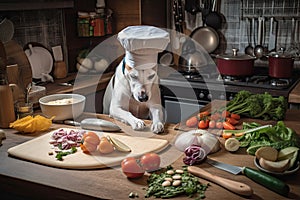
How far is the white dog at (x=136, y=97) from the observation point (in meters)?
1.59

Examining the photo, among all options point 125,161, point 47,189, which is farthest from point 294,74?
point 47,189

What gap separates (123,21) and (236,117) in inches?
63.5

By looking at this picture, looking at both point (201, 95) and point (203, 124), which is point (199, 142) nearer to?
point (203, 124)

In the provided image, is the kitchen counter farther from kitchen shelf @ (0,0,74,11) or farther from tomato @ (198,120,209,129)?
kitchen shelf @ (0,0,74,11)

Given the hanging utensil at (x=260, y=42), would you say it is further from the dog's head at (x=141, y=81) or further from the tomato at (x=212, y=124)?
the dog's head at (x=141, y=81)

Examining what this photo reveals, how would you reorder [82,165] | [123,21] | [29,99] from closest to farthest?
[82,165]
[29,99]
[123,21]

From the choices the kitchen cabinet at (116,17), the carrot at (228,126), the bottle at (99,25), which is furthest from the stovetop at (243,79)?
the carrot at (228,126)

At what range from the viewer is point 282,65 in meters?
2.51

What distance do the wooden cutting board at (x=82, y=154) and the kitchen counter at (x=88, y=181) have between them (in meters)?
0.02

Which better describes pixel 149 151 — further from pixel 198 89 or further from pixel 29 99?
pixel 198 89

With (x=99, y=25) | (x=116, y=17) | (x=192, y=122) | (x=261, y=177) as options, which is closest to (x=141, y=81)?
(x=192, y=122)

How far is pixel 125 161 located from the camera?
3.93ft

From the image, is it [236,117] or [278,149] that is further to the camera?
[236,117]

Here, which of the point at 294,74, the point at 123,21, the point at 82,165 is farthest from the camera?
the point at 123,21
